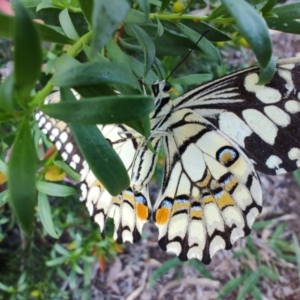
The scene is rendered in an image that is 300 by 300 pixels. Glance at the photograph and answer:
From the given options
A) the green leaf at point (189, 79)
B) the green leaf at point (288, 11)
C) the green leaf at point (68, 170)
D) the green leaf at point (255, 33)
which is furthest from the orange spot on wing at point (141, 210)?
the green leaf at point (255, 33)

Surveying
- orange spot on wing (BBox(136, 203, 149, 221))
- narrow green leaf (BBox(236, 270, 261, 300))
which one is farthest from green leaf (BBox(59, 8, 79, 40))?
narrow green leaf (BBox(236, 270, 261, 300))

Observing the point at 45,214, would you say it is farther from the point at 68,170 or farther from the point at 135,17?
the point at 135,17

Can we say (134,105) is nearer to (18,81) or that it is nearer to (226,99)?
(18,81)

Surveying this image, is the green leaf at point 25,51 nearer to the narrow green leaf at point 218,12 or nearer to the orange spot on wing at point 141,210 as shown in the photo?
the narrow green leaf at point 218,12

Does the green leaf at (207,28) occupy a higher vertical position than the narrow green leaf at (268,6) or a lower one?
lower

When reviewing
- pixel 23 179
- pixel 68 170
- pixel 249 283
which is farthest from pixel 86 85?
pixel 249 283

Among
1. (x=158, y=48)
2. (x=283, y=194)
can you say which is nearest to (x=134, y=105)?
(x=158, y=48)

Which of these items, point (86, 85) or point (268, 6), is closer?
point (86, 85)
